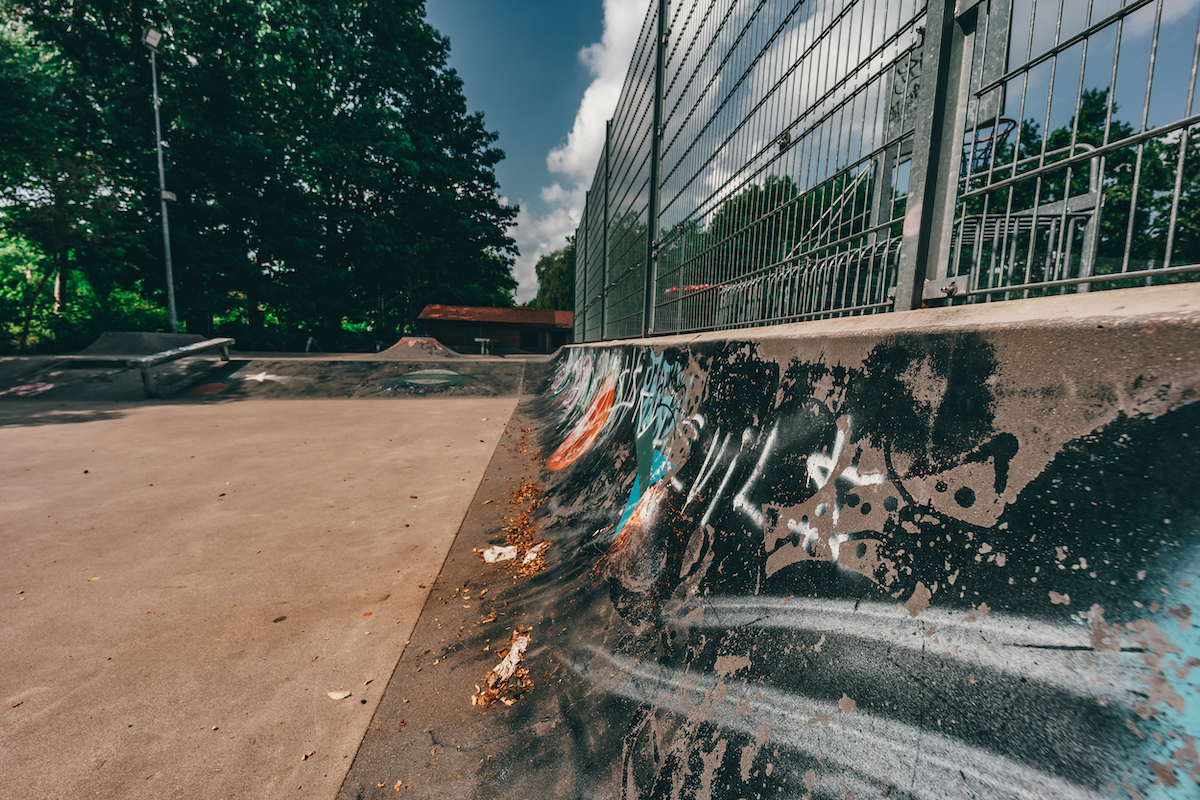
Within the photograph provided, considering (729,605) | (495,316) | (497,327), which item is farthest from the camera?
(497,327)

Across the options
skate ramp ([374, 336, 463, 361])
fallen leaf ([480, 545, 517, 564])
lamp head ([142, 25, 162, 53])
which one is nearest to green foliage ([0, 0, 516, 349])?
lamp head ([142, 25, 162, 53])

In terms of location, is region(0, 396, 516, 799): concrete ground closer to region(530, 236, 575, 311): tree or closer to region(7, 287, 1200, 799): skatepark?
region(7, 287, 1200, 799): skatepark

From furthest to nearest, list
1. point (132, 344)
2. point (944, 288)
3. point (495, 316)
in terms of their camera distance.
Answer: point (495, 316), point (132, 344), point (944, 288)

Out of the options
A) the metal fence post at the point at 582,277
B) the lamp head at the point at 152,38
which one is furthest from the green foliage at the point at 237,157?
the metal fence post at the point at 582,277

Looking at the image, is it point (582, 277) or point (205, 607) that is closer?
point (205, 607)

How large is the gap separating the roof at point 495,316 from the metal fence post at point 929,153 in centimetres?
3235

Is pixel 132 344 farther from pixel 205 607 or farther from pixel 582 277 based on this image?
pixel 205 607

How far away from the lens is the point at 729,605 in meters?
1.35

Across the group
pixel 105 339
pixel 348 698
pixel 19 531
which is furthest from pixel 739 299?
pixel 105 339

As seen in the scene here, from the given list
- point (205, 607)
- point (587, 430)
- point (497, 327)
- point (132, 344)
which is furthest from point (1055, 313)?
point (497, 327)

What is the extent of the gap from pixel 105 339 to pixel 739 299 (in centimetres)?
1718

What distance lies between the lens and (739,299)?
8.45 ft

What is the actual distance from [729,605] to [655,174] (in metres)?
3.74

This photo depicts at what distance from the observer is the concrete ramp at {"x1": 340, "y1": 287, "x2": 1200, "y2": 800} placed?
66 cm
